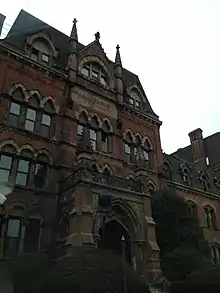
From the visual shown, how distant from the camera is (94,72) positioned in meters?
27.4

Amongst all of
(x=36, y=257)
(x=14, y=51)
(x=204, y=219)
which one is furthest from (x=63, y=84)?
(x=204, y=219)

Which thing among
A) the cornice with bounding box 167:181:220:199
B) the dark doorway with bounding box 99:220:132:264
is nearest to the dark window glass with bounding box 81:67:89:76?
the cornice with bounding box 167:181:220:199

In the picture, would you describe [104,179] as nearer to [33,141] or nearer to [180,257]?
[33,141]

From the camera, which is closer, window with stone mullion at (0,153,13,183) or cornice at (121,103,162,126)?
window with stone mullion at (0,153,13,183)

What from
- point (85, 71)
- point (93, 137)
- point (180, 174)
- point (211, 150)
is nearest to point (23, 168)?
point (93, 137)

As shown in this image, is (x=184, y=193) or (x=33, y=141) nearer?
(x=33, y=141)

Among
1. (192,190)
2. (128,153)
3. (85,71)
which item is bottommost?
(192,190)

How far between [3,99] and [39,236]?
8.81 meters

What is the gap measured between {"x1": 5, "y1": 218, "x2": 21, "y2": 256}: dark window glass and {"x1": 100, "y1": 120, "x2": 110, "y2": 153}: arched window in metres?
8.87

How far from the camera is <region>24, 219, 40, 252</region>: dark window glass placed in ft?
59.7

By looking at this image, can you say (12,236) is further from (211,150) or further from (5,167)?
(211,150)

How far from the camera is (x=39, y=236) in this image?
733 inches

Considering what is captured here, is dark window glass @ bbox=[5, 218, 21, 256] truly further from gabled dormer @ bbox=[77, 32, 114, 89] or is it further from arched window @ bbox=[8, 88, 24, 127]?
gabled dormer @ bbox=[77, 32, 114, 89]

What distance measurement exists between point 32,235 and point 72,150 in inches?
248
